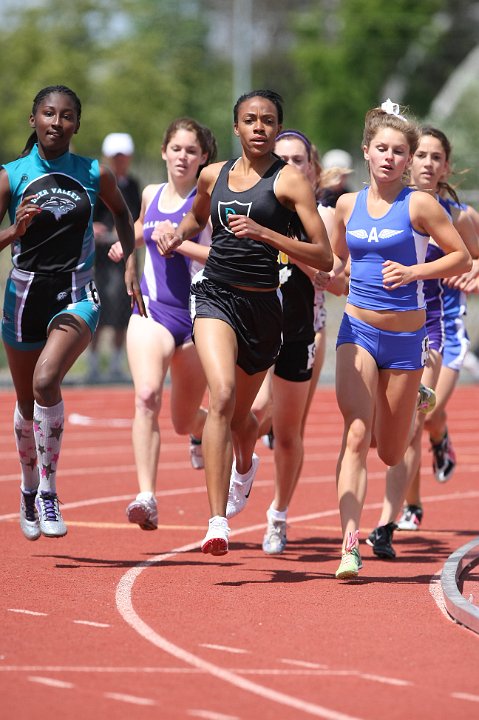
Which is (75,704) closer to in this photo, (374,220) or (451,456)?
(374,220)

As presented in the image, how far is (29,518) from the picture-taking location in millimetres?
8367

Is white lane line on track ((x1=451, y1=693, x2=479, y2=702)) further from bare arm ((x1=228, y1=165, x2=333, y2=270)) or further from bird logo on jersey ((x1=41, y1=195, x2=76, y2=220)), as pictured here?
bird logo on jersey ((x1=41, y1=195, x2=76, y2=220))

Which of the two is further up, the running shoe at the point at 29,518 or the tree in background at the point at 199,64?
the tree in background at the point at 199,64

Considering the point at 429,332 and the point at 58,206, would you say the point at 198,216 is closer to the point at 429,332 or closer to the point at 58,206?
the point at 58,206

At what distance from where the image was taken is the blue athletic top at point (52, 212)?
26.2 ft

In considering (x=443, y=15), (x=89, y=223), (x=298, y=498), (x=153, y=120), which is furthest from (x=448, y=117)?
(x=89, y=223)

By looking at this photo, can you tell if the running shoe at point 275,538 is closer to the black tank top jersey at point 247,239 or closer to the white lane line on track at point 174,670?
the black tank top jersey at point 247,239

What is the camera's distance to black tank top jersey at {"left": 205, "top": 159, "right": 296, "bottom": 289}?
25.0ft

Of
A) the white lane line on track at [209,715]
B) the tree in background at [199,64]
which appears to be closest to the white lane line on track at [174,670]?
the white lane line on track at [209,715]

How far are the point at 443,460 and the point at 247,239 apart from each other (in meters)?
3.91

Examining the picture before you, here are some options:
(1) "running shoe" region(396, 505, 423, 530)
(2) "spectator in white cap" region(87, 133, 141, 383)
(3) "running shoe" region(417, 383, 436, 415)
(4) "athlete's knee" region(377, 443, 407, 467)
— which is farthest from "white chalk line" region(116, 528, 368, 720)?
(2) "spectator in white cap" region(87, 133, 141, 383)

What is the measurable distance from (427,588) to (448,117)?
38075 millimetres

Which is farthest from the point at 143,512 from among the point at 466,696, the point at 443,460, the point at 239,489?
the point at 443,460

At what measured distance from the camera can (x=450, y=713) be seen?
16.9ft
